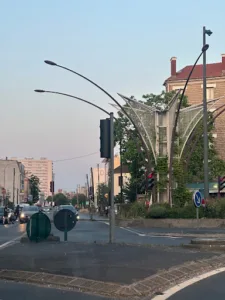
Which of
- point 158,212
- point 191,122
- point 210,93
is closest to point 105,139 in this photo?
point 158,212

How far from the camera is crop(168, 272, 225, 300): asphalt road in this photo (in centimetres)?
778

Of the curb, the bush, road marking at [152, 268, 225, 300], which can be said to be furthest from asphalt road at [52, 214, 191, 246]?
the bush

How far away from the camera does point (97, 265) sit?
10031 mm

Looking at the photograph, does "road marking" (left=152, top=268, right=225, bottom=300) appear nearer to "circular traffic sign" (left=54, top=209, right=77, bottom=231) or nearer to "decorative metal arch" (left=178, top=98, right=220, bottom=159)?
"circular traffic sign" (left=54, top=209, right=77, bottom=231)

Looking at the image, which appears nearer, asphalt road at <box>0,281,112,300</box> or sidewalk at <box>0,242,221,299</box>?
asphalt road at <box>0,281,112,300</box>

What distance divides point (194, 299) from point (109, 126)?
885 cm

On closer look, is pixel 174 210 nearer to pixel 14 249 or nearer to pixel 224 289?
pixel 14 249

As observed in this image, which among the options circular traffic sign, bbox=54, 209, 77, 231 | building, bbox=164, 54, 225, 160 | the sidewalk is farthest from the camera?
building, bbox=164, 54, 225, 160

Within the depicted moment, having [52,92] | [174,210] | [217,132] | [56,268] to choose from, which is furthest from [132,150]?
[56,268]

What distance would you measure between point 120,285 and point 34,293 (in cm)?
129

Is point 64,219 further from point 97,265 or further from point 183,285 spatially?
point 183,285

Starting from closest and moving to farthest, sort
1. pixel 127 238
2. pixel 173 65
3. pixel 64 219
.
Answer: pixel 64 219 → pixel 127 238 → pixel 173 65

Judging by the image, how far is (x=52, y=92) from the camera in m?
27.1

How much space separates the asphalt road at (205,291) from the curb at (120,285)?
31cm
